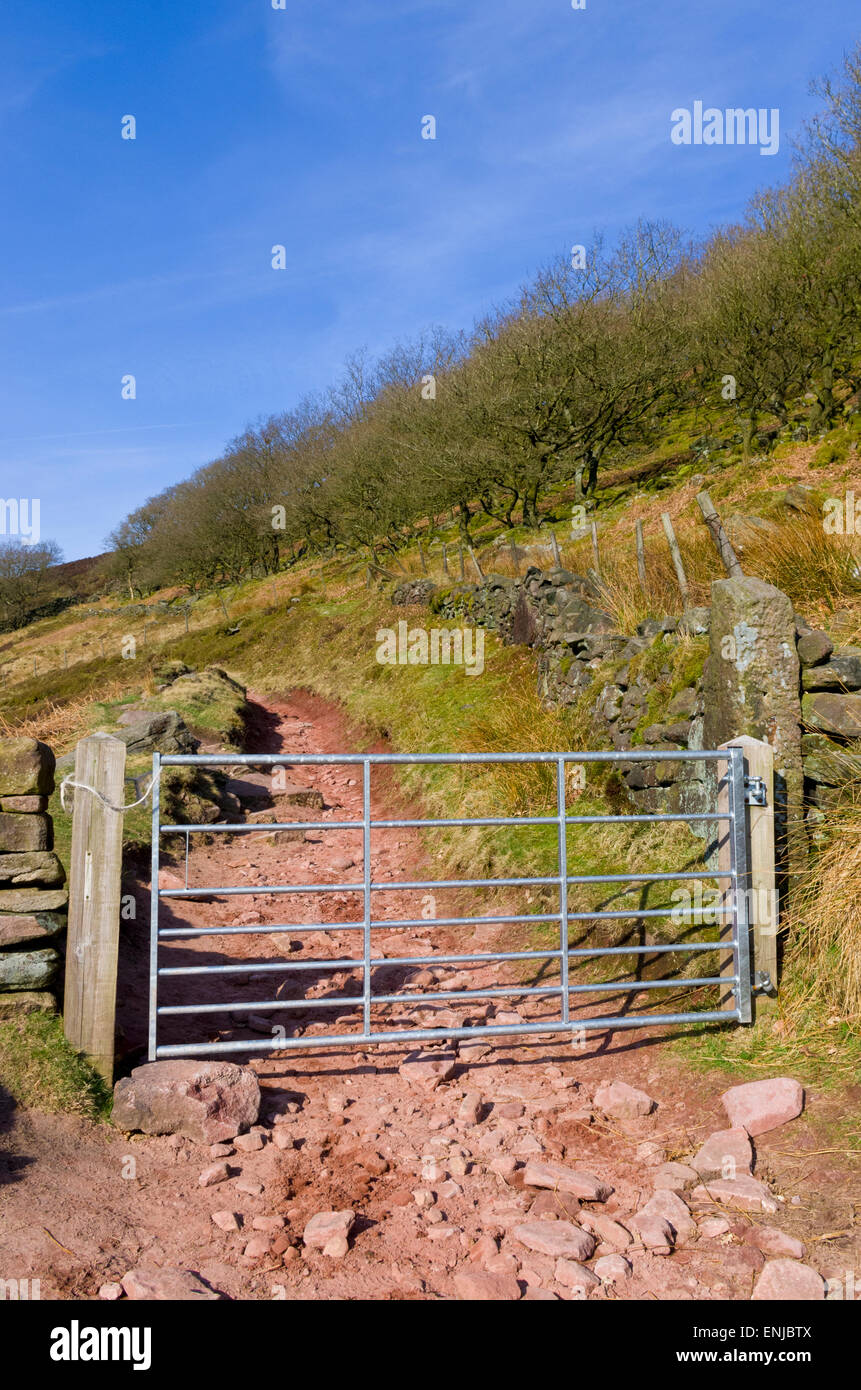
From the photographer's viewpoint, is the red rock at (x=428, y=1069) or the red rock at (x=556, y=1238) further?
the red rock at (x=428, y=1069)

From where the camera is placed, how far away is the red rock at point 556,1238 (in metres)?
3.30

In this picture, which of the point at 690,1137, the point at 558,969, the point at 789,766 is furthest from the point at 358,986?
the point at 789,766

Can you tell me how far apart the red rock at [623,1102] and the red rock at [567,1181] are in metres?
0.61

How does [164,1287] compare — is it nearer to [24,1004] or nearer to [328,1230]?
[328,1230]

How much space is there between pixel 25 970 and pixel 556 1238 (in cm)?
282

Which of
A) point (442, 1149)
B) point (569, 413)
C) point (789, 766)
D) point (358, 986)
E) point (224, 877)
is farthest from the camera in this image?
point (569, 413)

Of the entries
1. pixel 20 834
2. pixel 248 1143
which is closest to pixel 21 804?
pixel 20 834

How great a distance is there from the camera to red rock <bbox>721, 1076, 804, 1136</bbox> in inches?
163

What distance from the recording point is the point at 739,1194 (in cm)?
363

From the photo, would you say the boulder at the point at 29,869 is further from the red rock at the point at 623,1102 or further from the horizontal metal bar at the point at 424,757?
the red rock at the point at 623,1102

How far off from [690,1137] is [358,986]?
2675mm

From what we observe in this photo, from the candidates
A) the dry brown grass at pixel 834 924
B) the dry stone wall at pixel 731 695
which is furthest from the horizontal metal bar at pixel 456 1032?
the dry stone wall at pixel 731 695

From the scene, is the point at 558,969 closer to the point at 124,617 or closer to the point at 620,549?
the point at 620,549

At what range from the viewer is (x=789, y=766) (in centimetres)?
542
